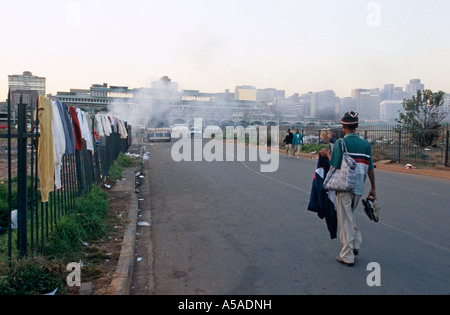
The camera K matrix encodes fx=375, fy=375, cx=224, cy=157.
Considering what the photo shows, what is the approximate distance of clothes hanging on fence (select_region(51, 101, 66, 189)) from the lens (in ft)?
15.9

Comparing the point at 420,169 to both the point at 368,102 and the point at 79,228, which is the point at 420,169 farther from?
the point at 368,102

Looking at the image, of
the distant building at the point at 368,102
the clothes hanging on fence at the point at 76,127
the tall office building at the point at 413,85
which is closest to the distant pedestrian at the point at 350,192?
the clothes hanging on fence at the point at 76,127

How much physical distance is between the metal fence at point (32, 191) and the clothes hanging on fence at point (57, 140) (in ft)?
0.75

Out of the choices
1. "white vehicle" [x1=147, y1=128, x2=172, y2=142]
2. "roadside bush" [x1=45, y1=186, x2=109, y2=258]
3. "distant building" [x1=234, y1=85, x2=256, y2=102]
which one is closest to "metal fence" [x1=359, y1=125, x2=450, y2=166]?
"roadside bush" [x1=45, y1=186, x2=109, y2=258]

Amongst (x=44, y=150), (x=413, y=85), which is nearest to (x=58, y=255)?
(x=44, y=150)

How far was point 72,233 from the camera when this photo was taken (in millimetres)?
5254

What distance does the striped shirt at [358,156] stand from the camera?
4538mm

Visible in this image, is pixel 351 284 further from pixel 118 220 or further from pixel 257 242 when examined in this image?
pixel 118 220

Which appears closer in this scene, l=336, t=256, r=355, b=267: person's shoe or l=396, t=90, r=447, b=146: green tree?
l=336, t=256, r=355, b=267: person's shoe

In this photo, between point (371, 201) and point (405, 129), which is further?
point (405, 129)

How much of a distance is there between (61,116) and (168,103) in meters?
51.2

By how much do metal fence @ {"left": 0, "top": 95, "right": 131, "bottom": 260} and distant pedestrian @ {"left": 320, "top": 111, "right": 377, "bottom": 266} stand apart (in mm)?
3513

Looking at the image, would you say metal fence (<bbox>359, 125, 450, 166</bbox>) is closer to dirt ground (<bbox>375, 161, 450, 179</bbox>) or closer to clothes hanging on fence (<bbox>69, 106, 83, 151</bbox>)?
dirt ground (<bbox>375, 161, 450, 179</bbox>)
